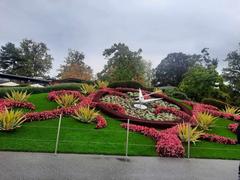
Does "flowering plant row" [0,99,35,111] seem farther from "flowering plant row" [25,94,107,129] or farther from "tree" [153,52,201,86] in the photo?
"tree" [153,52,201,86]

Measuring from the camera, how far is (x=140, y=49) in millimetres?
51281

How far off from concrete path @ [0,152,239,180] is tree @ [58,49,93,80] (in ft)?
153

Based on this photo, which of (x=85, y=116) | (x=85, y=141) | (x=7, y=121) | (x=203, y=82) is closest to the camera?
(x=85, y=141)

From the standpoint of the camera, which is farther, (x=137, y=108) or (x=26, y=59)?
(x=26, y=59)

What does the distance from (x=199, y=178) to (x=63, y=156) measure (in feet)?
13.8

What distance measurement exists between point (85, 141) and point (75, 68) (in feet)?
153

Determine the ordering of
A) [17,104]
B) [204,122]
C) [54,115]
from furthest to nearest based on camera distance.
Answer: [17,104]
[204,122]
[54,115]

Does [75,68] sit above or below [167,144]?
above

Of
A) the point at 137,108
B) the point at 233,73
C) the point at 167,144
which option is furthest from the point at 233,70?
the point at 167,144

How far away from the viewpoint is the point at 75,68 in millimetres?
58562

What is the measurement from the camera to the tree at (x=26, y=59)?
66.8m

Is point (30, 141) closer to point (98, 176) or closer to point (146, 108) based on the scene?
point (98, 176)

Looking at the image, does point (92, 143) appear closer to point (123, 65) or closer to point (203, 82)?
point (203, 82)

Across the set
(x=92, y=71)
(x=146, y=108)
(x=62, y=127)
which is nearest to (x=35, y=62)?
(x=92, y=71)
